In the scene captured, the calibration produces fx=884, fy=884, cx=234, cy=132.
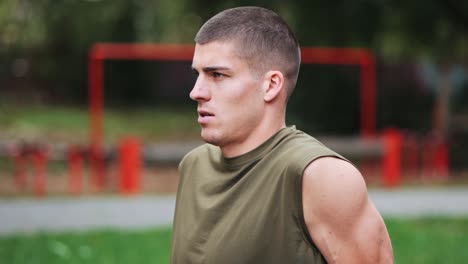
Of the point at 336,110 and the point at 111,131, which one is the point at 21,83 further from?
the point at 336,110

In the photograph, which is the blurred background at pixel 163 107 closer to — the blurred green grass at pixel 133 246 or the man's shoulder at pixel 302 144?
the blurred green grass at pixel 133 246

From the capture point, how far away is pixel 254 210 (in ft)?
6.13

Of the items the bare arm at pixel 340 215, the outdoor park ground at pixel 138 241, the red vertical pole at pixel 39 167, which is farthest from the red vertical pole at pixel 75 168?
the bare arm at pixel 340 215

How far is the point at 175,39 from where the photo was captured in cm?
2425

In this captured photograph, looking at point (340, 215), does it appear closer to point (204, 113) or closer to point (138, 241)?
point (204, 113)

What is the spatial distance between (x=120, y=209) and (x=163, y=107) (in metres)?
12.9

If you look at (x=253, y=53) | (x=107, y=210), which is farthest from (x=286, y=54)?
(x=107, y=210)

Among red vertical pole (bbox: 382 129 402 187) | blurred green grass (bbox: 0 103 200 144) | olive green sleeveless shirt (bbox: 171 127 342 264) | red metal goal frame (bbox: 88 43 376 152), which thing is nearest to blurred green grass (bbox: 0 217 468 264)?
olive green sleeveless shirt (bbox: 171 127 342 264)

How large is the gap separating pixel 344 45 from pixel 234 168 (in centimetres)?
1261

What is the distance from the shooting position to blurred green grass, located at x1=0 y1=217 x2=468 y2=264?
6.92 meters

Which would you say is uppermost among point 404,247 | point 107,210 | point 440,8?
point 440,8

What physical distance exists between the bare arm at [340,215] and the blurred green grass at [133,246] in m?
4.97

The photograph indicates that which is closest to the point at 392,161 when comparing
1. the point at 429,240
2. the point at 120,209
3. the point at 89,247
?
the point at 120,209

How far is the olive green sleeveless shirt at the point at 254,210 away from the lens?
72.4 inches
